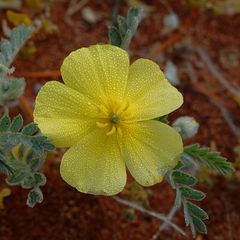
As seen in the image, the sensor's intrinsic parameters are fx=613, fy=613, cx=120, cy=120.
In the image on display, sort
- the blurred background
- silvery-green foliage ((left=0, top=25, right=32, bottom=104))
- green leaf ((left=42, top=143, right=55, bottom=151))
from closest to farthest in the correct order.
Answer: green leaf ((left=42, top=143, right=55, bottom=151))
silvery-green foliage ((left=0, top=25, right=32, bottom=104))
the blurred background

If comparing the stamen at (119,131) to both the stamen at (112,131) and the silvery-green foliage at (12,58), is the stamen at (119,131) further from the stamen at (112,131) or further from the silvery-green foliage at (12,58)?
the silvery-green foliage at (12,58)

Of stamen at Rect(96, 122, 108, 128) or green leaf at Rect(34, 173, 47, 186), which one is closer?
stamen at Rect(96, 122, 108, 128)

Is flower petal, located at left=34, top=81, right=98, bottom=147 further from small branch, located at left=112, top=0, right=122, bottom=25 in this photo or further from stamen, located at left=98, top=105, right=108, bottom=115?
small branch, located at left=112, top=0, right=122, bottom=25

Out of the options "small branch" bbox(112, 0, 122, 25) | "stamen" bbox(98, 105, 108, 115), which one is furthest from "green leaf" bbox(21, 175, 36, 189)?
"small branch" bbox(112, 0, 122, 25)

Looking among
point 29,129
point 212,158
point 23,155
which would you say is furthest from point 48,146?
point 212,158

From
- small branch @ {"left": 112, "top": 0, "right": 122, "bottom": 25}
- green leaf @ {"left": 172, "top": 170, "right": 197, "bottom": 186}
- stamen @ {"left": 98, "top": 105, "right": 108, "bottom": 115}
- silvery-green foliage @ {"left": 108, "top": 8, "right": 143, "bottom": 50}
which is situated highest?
silvery-green foliage @ {"left": 108, "top": 8, "right": 143, "bottom": 50}

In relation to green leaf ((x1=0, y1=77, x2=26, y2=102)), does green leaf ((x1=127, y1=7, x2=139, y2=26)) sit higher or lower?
higher

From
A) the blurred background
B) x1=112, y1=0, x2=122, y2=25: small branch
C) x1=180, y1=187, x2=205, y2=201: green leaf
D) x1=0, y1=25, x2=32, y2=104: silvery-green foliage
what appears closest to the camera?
x1=180, y1=187, x2=205, y2=201: green leaf
